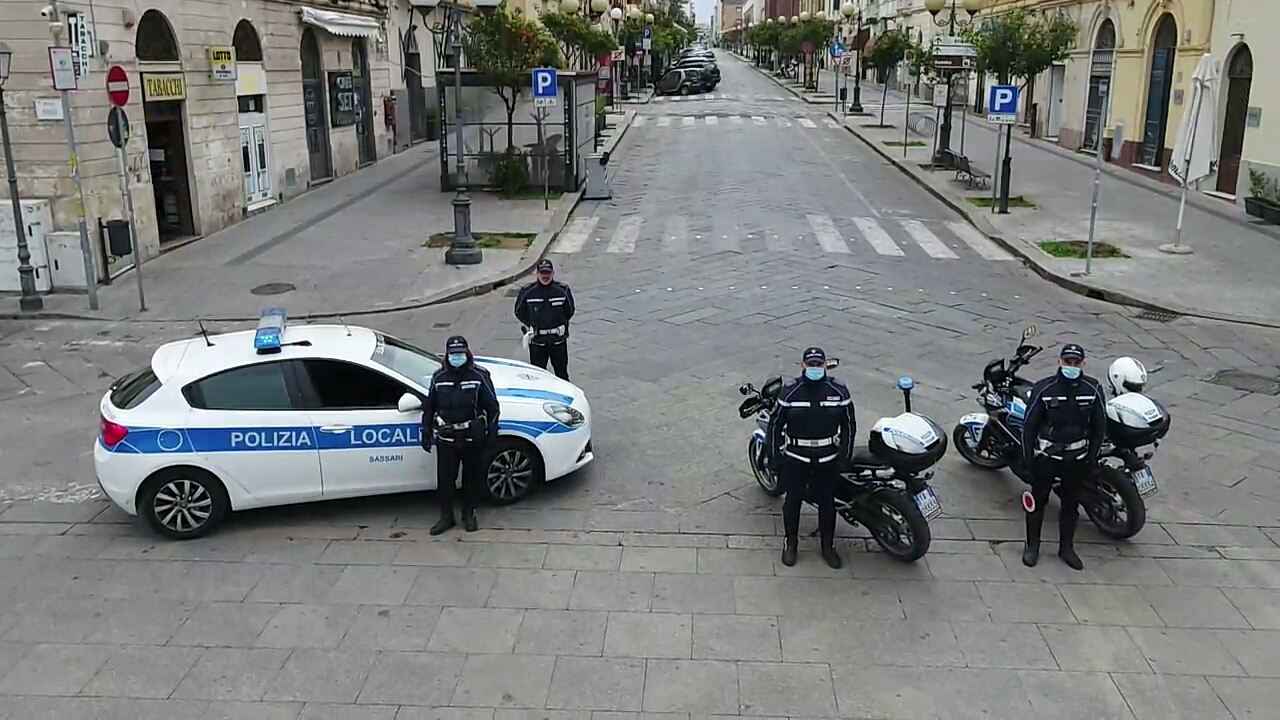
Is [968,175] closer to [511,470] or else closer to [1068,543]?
[1068,543]

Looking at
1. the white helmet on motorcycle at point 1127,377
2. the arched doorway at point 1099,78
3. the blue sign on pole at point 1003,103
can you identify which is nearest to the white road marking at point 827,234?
the blue sign on pole at point 1003,103

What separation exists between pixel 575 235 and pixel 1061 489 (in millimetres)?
13715

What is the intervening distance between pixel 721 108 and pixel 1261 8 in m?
31.9

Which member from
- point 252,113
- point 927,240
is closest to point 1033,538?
point 927,240

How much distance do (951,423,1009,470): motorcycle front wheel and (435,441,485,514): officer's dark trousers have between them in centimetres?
394

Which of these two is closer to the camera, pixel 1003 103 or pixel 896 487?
pixel 896 487

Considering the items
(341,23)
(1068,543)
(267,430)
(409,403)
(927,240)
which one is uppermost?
(341,23)

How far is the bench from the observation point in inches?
966

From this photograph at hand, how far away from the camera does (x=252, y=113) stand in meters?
21.9

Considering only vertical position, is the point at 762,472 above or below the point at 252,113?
below

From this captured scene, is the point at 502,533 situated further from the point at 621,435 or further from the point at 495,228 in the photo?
the point at 495,228

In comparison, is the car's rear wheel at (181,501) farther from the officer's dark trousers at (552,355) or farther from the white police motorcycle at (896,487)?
the white police motorcycle at (896,487)

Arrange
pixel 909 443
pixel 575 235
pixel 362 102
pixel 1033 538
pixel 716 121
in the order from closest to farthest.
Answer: pixel 909 443 → pixel 1033 538 → pixel 575 235 → pixel 362 102 → pixel 716 121

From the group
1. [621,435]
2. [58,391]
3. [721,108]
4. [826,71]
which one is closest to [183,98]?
[58,391]
